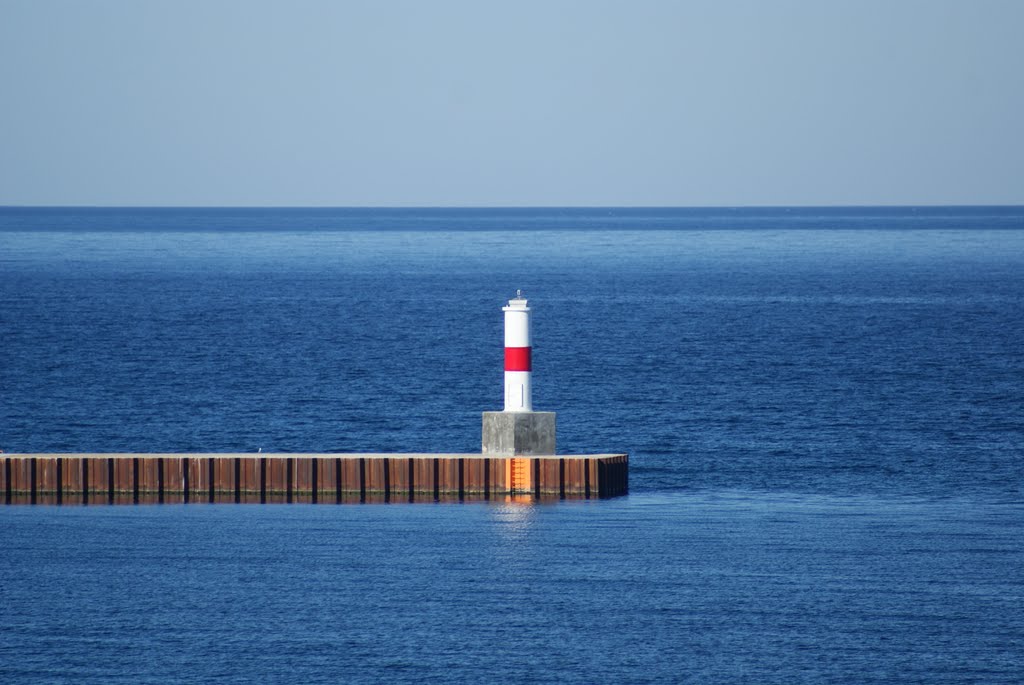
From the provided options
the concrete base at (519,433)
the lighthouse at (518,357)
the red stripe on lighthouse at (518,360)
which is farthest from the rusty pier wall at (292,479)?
the red stripe on lighthouse at (518,360)

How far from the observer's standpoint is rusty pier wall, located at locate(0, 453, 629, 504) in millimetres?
34125

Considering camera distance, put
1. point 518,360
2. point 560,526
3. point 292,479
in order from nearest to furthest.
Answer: point 560,526 → point 518,360 → point 292,479

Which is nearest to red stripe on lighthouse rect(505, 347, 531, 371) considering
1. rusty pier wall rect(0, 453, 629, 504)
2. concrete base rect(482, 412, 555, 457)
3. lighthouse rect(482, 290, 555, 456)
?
lighthouse rect(482, 290, 555, 456)

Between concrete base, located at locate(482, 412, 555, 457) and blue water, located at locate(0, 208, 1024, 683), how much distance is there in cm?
140

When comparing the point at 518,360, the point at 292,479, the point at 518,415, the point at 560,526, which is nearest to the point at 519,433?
the point at 518,415

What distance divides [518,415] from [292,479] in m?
4.43

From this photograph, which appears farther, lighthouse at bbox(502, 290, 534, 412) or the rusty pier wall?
the rusty pier wall

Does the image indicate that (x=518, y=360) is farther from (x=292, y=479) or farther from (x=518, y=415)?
(x=292, y=479)

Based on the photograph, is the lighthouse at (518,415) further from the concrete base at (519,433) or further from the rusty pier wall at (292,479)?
the rusty pier wall at (292,479)

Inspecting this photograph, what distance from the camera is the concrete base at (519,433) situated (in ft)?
112

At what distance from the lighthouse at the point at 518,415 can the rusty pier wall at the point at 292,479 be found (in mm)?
375

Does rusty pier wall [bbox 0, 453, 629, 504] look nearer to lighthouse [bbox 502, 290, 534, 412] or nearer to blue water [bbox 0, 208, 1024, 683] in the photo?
blue water [bbox 0, 208, 1024, 683]

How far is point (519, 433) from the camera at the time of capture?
112 ft

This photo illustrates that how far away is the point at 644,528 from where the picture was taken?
107 ft
